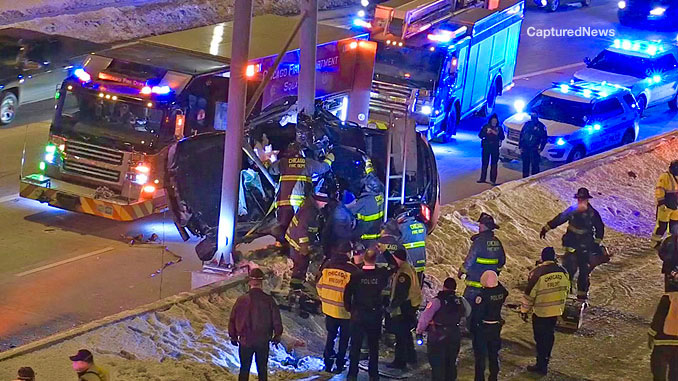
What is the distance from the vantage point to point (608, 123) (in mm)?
23516

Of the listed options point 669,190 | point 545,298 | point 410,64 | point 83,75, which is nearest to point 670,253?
point 545,298

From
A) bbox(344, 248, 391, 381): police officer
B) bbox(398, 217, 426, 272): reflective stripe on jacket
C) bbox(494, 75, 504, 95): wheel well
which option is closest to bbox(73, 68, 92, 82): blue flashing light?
bbox(398, 217, 426, 272): reflective stripe on jacket

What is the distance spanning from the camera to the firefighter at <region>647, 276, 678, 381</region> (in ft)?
37.6

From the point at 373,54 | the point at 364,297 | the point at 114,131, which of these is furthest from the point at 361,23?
the point at 364,297

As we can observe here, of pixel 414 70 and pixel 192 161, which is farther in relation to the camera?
pixel 414 70

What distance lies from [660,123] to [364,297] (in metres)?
17.7

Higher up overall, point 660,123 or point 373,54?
point 373,54

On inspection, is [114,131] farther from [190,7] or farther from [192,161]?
[190,7]

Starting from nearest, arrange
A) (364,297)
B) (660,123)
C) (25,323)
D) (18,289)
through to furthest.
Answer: (364,297)
(25,323)
(18,289)
(660,123)

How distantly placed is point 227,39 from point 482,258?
8.28 metres

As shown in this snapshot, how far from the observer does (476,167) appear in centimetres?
2219

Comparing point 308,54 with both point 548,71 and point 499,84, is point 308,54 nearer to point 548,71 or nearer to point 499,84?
point 499,84

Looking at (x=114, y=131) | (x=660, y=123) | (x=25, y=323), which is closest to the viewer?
(x=25, y=323)

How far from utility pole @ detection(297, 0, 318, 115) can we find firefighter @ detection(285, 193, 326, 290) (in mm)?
2842
